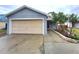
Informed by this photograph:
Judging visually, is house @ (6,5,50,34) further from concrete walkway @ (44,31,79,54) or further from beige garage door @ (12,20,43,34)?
concrete walkway @ (44,31,79,54)

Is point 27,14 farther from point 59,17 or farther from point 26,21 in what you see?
point 59,17

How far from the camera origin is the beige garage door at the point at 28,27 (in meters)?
3.92

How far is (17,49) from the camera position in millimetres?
3787

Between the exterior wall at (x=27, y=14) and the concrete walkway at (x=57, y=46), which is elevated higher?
the exterior wall at (x=27, y=14)

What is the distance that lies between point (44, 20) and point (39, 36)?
12.5 inches

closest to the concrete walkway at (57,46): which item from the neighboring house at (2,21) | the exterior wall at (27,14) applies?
the exterior wall at (27,14)

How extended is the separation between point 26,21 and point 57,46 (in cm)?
76

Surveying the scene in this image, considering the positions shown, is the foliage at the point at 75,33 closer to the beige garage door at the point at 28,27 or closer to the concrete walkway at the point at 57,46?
the concrete walkway at the point at 57,46

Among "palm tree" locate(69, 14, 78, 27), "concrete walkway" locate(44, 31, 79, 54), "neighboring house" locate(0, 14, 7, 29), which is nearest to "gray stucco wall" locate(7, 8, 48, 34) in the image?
"neighboring house" locate(0, 14, 7, 29)

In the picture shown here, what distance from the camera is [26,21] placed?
3965mm

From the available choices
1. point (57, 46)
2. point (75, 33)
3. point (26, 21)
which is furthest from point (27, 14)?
point (75, 33)

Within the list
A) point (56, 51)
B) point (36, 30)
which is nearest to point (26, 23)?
point (36, 30)

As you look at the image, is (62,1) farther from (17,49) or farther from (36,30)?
(17,49)

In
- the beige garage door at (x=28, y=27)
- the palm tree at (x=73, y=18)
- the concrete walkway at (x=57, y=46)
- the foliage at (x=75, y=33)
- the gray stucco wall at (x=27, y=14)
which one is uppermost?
the gray stucco wall at (x=27, y=14)
